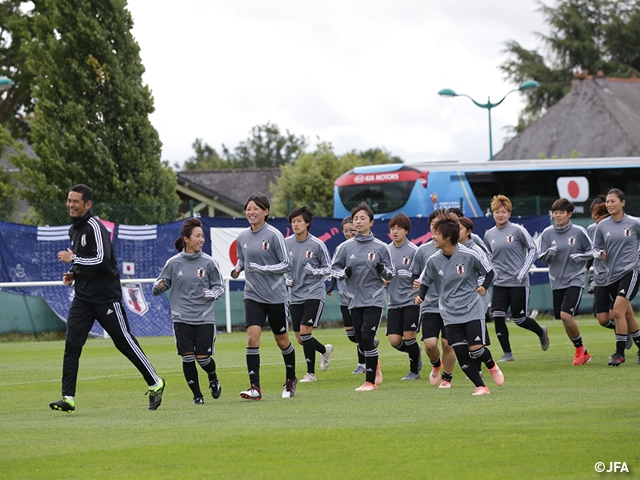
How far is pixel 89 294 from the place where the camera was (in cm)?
995

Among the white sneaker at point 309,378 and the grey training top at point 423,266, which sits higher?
the grey training top at point 423,266

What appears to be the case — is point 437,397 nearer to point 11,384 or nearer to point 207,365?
point 207,365

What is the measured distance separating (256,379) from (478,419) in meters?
2.96

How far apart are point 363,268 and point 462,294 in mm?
1464

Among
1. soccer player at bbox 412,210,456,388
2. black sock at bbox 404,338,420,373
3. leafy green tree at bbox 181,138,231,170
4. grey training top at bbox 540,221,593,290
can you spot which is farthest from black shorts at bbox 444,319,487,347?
leafy green tree at bbox 181,138,231,170

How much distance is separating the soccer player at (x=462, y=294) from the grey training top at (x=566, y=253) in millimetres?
3720

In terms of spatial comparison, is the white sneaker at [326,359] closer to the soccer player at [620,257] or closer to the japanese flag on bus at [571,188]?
the soccer player at [620,257]

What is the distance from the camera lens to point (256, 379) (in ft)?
35.2

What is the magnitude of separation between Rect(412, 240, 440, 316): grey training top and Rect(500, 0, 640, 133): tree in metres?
53.7

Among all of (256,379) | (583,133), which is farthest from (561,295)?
(583,133)

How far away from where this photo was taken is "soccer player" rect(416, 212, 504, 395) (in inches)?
415

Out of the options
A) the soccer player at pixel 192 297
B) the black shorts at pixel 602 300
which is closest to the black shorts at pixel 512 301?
the black shorts at pixel 602 300

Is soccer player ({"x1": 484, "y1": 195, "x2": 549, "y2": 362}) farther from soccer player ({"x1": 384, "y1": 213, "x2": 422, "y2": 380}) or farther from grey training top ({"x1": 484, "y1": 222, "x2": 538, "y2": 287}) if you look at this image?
soccer player ({"x1": 384, "y1": 213, "x2": 422, "y2": 380})

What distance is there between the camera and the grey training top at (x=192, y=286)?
10.3m
